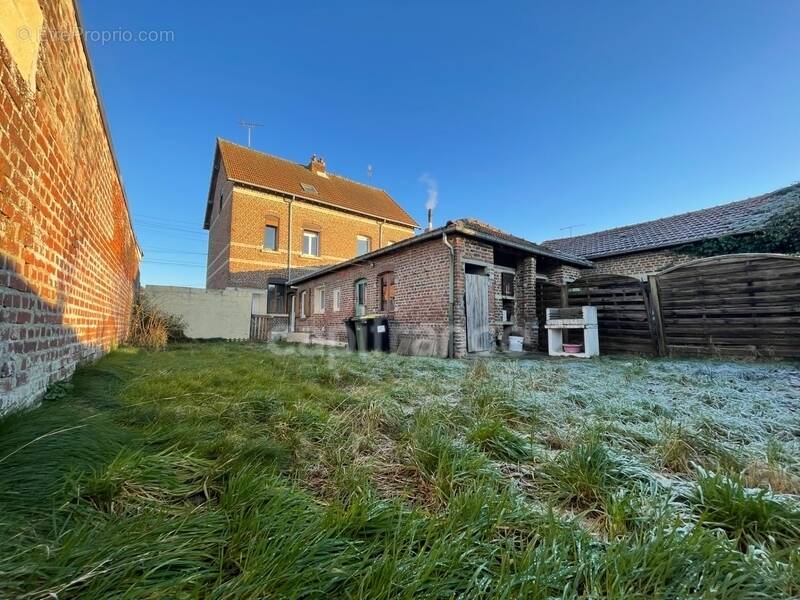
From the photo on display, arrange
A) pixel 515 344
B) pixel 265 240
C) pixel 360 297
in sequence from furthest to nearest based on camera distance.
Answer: pixel 265 240
pixel 360 297
pixel 515 344

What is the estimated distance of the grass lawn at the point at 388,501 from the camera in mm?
910

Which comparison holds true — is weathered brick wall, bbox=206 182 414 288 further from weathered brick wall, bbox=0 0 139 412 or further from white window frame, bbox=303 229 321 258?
weathered brick wall, bbox=0 0 139 412

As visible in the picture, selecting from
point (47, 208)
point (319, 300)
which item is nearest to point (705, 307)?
point (47, 208)

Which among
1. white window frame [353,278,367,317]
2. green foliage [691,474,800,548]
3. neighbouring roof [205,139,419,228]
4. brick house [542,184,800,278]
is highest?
neighbouring roof [205,139,419,228]

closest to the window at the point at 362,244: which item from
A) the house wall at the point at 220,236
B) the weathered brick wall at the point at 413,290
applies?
the house wall at the point at 220,236

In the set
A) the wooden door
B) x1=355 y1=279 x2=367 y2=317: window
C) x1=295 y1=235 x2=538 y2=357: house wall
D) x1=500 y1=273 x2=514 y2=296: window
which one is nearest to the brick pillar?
x1=295 y1=235 x2=538 y2=357: house wall

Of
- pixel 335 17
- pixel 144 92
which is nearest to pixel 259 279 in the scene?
pixel 144 92

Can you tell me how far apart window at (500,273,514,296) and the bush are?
28.6ft

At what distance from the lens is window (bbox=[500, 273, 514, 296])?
9.38m

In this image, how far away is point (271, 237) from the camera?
18.0 metres

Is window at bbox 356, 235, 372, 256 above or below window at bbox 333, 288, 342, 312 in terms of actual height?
above

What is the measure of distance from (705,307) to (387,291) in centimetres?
755

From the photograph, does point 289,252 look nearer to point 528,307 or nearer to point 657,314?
point 528,307

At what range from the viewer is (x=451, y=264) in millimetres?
7820
